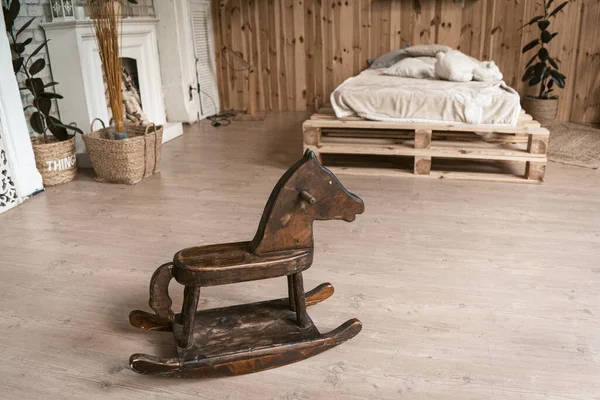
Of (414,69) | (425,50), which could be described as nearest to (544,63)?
(425,50)

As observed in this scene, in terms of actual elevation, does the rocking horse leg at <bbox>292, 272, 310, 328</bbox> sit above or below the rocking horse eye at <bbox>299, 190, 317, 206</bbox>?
below

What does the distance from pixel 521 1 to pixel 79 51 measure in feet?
13.0

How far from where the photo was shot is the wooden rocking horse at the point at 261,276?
1607mm

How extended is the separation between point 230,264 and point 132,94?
3.48 meters

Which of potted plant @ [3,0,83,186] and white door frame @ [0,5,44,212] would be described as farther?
potted plant @ [3,0,83,186]

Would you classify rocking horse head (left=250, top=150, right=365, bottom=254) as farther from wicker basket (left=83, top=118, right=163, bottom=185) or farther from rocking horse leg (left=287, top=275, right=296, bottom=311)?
wicker basket (left=83, top=118, right=163, bottom=185)

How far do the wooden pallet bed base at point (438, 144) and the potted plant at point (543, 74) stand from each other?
50.3 inches

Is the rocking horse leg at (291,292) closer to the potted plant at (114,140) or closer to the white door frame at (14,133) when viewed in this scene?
the potted plant at (114,140)

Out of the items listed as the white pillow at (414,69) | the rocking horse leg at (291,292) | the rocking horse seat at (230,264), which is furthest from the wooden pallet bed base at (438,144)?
the rocking horse seat at (230,264)

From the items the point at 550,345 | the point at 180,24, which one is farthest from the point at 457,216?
the point at 180,24

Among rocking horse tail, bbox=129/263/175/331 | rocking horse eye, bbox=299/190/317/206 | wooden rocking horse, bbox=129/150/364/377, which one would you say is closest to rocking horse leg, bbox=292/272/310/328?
wooden rocking horse, bbox=129/150/364/377

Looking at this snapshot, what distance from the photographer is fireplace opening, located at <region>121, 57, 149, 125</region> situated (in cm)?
453

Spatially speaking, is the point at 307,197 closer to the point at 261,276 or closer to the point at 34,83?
the point at 261,276

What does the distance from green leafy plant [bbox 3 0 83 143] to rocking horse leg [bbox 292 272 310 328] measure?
2510 mm
